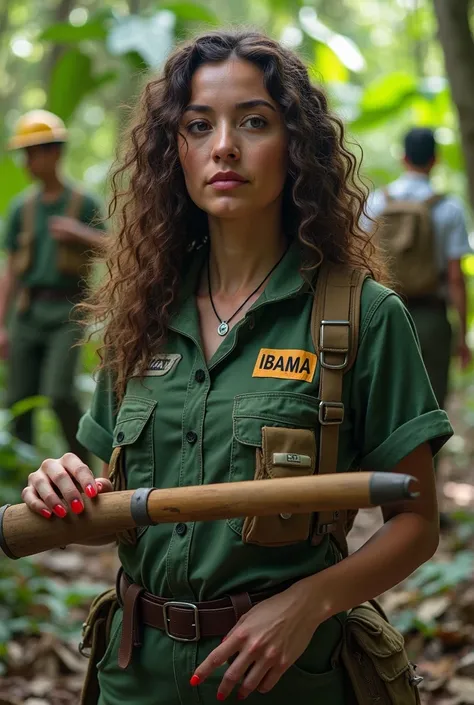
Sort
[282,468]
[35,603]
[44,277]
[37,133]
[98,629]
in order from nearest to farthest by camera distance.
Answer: [282,468]
[98,629]
[35,603]
[44,277]
[37,133]

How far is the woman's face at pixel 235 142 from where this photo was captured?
7.46 feet

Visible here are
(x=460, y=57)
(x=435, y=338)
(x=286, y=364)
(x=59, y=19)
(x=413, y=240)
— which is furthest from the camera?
(x=59, y=19)

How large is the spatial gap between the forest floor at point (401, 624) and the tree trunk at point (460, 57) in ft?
7.45

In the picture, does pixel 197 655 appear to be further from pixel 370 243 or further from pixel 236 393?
pixel 370 243

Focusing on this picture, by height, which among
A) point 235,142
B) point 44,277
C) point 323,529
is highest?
point 235,142

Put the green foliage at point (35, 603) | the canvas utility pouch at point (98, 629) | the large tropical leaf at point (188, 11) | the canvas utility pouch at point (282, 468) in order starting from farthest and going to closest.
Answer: the large tropical leaf at point (188, 11) < the green foliage at point (35, 603) < the canvas utility pouch at point (98, 629) < the canvas utility pouch at point (282, 468)

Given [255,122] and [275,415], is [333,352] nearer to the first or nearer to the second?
[275,415]

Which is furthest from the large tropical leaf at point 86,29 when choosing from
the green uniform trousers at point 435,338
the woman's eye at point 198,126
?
the woman's eye at point 198,126

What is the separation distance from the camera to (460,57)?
481 centimetres

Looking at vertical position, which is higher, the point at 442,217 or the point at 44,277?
the point at 442,217

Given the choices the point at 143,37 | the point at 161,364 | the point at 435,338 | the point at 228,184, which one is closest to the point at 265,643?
the point at 161,364

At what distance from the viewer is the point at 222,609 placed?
2.10 metres

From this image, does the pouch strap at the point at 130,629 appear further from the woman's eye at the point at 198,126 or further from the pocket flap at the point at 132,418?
the woman's eye at the point at 198,126

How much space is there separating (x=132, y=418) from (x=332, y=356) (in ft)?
1.67
